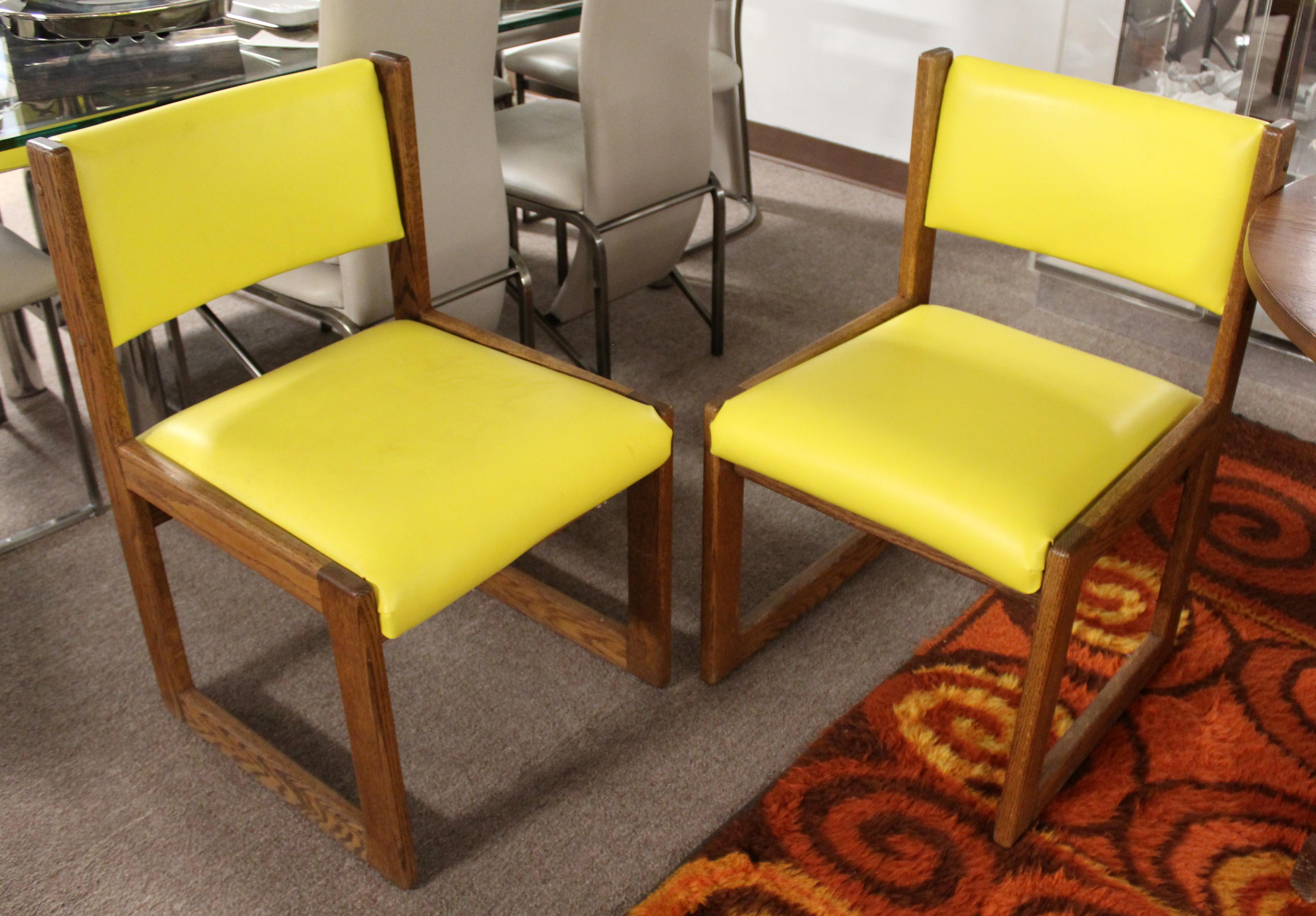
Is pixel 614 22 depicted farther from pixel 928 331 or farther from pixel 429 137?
pixel 928 331

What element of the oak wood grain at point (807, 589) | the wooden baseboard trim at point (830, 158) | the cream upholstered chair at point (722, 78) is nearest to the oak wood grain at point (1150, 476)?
the oak wood grain at point (807, 589)

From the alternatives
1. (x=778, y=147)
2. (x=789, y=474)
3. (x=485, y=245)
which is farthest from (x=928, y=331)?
(x=778, y=147)

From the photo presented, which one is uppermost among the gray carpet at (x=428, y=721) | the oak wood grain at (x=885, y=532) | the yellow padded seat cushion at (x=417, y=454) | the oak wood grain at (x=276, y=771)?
the yellow padded seat cushion at (x=417, y=454)

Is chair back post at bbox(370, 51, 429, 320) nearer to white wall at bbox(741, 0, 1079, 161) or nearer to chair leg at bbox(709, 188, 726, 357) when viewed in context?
chair leg at bbox(709, 188, 726, 357)

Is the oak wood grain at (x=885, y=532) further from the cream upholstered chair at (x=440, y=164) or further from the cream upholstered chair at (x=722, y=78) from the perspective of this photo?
the cream upholstered chair at (x=722, y=78)

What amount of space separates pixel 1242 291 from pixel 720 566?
68 cm

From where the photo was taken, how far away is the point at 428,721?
1.59m

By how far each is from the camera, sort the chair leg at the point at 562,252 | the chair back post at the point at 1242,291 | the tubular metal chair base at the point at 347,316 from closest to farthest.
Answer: the chair back post at the point at 1242,291
the tubular metal chair base at the point at 347,316
the chair leg at the point at 562,252

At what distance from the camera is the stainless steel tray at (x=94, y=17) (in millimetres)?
1921

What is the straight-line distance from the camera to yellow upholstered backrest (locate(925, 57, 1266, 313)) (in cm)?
137

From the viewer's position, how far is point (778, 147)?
3463 mm

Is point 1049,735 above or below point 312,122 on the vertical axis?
below

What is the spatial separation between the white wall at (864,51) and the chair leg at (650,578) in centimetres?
186

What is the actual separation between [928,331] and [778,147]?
79.4 inches
